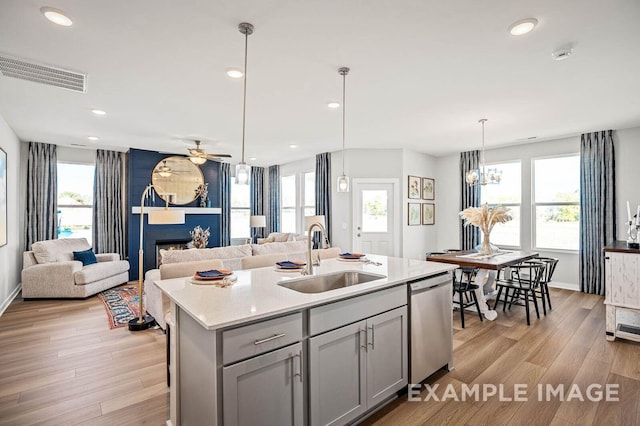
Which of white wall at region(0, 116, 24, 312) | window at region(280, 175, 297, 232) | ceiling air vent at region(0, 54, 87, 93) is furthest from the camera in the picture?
window at region(280, 175, 297, 232)

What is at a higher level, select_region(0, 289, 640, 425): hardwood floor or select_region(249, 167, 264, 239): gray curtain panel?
select_region(249, 167, 264, 239): gray curtain panel

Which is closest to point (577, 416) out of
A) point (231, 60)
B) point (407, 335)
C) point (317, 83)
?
point (407, 335)

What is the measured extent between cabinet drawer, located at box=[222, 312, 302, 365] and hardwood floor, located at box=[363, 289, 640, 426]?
3.24 ft

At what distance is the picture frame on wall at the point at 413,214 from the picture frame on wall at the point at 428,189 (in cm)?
35

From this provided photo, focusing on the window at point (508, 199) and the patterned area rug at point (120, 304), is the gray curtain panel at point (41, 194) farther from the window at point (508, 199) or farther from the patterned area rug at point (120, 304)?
the window at point (508, 199)

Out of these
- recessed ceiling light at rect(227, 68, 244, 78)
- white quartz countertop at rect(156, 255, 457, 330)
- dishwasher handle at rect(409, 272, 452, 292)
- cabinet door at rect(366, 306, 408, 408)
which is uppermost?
recessed ceiling light at rect(227, 68, 244, 78)

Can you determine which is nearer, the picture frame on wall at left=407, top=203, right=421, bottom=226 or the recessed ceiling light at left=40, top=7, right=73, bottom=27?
the recessed ceiling light at left=40, top=7, right=73, bottom=27

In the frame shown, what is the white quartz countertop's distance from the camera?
59.3 inches

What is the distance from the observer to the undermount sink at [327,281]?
2.32 m

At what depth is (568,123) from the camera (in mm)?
4707

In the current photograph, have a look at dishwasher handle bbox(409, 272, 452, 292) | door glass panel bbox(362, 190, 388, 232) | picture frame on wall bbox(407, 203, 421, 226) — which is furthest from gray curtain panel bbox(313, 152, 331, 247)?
dishwasher handle bbox(409, 272, 452, 292)

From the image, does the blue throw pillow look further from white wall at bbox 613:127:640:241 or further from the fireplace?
white wall at bbox 613:127:640:241

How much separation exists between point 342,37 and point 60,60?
96.6 inches

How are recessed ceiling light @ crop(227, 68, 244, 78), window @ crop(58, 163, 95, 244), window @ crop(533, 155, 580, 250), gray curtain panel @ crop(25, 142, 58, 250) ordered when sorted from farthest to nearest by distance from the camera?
window @ crop(58, 163, 95, 244), gray curtain panel @ crop(25, 142, 58, 250), window @ crop(533, 155, 580, 250), recessed ceiling light @ crop(227, 68, 244, 78)
